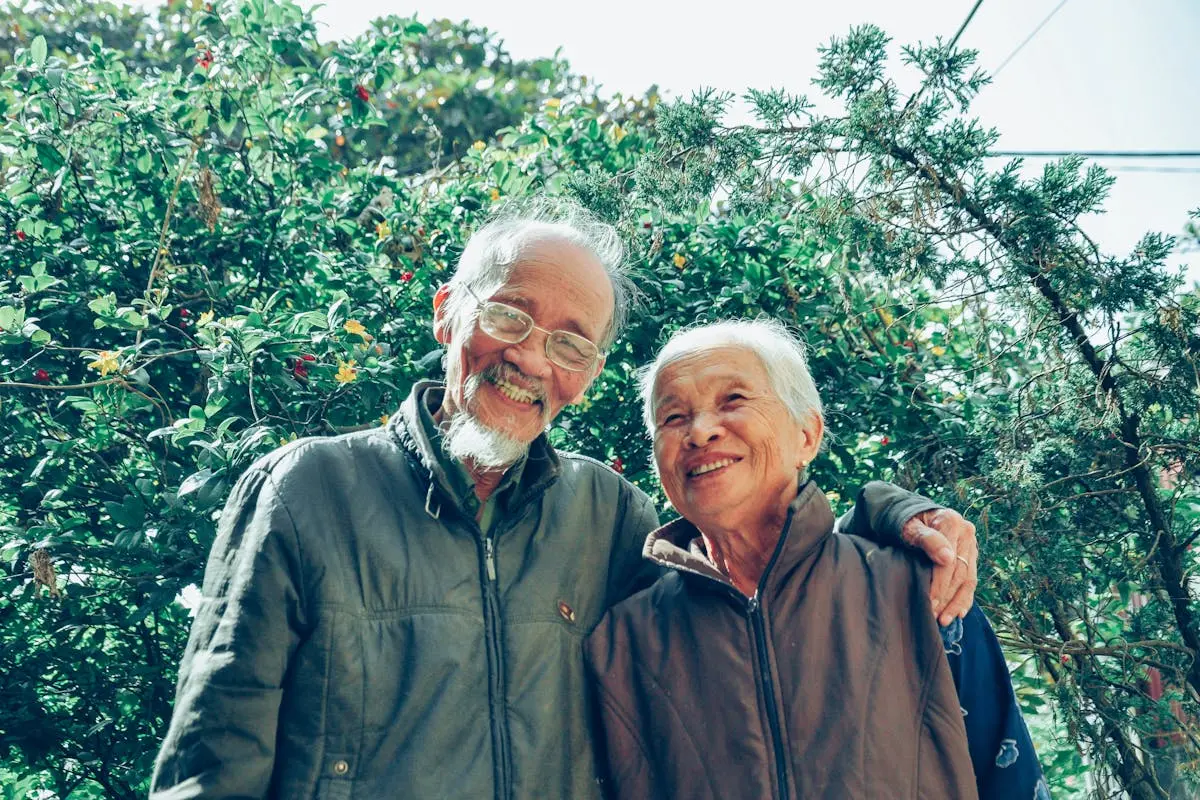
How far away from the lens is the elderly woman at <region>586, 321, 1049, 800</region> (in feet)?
6.09

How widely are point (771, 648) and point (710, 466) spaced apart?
395mm

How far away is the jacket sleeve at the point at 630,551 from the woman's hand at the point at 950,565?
595 millimetres

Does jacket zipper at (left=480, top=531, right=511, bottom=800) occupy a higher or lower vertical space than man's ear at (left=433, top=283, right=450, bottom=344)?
lower

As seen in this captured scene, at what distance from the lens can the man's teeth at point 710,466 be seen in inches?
84.0

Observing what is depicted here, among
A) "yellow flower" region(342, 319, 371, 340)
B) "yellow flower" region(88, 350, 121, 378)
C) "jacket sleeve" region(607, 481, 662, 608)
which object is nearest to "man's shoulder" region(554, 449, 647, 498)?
"jacket sleeve" region(607, 481, 662, 608)

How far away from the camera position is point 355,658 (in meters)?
1.82

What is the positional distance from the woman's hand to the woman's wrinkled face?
314mm

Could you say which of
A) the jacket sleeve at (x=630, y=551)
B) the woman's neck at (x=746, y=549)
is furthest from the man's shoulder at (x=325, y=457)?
the woman's neck at (x=746, y=549)

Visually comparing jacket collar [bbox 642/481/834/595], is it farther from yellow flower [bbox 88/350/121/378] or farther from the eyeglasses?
yellow flower [bbox 88/350/121/378]

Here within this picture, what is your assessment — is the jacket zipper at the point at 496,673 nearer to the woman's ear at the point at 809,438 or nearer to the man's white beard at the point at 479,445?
the man's white beard at the point at 479,445

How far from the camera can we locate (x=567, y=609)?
2074 mm

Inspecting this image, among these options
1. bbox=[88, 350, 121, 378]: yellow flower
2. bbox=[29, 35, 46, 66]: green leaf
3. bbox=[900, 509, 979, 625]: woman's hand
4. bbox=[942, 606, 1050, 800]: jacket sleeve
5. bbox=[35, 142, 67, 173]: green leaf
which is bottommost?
bbox=[942, 606, 1050, 800]: jacket sleeve

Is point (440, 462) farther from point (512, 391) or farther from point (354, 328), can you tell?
point (354, 328)

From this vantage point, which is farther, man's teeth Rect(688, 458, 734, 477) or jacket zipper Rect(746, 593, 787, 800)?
man's teeth Rect(688, 458, 734, 477)
